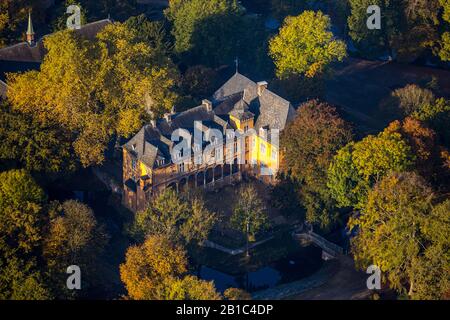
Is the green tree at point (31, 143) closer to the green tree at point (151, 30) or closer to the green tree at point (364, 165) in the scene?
the green tree at point (151, 30)

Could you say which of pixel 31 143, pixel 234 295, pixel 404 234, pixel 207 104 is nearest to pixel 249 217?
pixel 207 104

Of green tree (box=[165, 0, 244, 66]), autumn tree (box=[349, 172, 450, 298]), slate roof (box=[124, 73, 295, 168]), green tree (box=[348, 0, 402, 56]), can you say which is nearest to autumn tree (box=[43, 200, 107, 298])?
slate roof (box=[124, 73, 295, 168])

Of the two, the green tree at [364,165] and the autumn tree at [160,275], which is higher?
the green tree at [364,165]

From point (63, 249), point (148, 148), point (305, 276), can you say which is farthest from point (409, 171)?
point (63, 249)

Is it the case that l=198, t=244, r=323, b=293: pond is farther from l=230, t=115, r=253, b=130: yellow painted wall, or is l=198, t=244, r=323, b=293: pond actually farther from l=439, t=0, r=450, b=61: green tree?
l=439, t=0, r=450, b=61: green tree

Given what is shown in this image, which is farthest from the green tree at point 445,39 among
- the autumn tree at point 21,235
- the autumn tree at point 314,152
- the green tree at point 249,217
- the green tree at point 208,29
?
the autumn tree at point 21,235

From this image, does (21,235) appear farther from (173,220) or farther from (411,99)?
(411,99)
